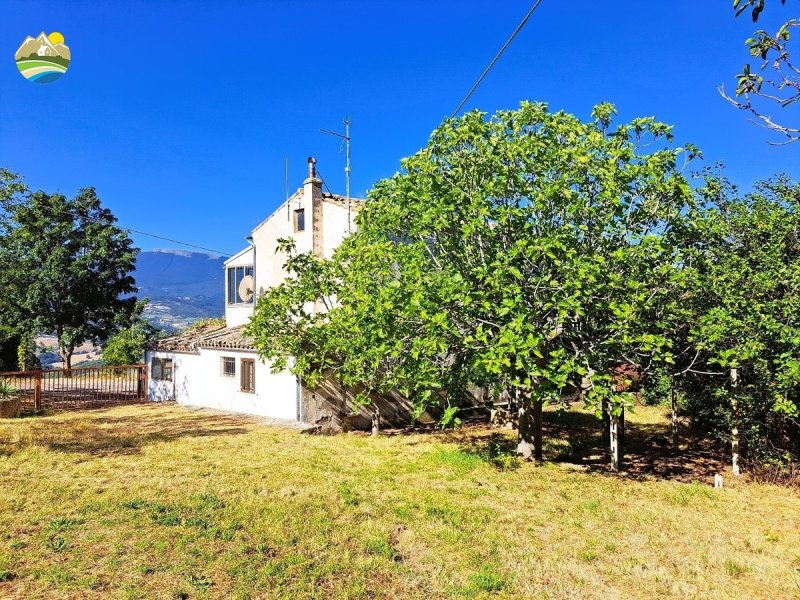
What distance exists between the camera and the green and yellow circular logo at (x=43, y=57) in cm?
1503

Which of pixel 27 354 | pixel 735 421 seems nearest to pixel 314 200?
pixel 735 421

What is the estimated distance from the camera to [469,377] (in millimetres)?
13078

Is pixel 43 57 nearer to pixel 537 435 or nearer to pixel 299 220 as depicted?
pixel 299 220

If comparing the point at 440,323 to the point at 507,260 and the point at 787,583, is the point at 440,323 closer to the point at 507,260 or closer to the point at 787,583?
the point at 507,260

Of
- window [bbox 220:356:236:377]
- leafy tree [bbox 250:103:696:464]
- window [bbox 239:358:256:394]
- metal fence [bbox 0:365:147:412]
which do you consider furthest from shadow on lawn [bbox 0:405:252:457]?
leafy tree [bbox 250:103:696:464]

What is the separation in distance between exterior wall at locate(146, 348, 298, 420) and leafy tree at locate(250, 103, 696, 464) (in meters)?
7.57

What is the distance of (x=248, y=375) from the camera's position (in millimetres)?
21047

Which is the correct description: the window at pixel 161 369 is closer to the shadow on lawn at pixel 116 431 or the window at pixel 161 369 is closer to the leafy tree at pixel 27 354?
the shadow on lawn at pixel 116 431

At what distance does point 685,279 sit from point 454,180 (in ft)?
17.6

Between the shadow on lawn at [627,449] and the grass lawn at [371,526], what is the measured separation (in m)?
0.19

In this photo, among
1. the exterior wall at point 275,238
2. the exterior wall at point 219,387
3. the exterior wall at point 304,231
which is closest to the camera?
the exterior wall at point 219,387

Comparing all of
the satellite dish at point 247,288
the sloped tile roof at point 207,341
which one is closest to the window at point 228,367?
the sloped tile roof at point 207,341

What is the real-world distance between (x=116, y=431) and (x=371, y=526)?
12.5 metres

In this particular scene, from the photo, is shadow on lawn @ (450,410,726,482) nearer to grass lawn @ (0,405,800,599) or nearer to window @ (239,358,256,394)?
grass lawn @ (0,405,800,599)
